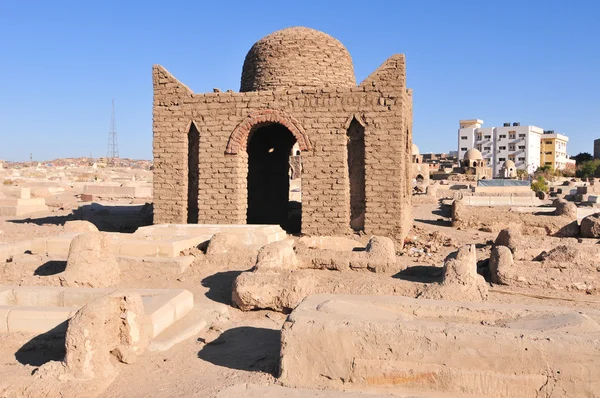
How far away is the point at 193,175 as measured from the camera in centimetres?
1212

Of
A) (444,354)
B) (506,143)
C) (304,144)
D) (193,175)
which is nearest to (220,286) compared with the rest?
(444,354)

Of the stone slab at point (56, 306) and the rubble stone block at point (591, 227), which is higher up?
the rubble stone block at point (591, 227)

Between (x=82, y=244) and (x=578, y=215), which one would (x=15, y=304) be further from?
(x=578, y=215)

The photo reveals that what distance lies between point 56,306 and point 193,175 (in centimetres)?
675

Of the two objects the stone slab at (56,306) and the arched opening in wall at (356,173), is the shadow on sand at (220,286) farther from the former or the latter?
the arched opening in wall at (356,173)

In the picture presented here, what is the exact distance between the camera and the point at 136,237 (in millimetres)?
9047

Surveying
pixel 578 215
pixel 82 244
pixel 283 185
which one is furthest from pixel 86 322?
pixel 578 215

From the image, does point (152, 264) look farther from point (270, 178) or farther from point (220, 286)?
point (270, 178)

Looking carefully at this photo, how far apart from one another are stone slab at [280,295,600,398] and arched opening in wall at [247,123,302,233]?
1039 cm

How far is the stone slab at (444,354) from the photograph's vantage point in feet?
11.2

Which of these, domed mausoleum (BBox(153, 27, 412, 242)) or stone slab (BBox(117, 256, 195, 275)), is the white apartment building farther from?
stone slab (BBox(117, 256, 195, 275))

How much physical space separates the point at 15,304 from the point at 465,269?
5356 mm

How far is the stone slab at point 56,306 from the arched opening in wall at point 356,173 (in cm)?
598

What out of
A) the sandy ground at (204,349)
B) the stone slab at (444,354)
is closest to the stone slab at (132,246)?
the sandy ground at (204,349)
